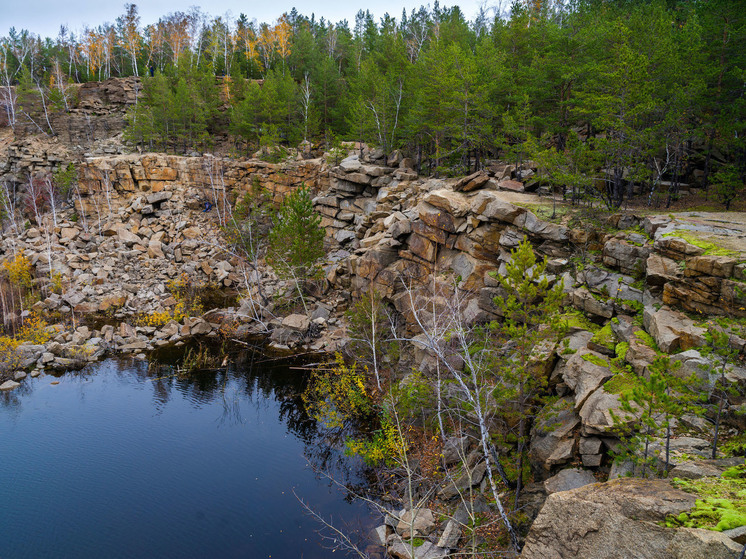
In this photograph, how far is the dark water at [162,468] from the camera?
576 inches

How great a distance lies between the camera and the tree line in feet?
70.3

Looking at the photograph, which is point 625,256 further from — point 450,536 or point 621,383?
point 450,536

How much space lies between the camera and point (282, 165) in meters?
44.1

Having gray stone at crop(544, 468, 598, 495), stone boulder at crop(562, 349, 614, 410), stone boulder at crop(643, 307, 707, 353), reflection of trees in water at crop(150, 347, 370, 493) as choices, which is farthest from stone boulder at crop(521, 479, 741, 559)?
reflection of trees in water at crop(150, 347, 370, 493)

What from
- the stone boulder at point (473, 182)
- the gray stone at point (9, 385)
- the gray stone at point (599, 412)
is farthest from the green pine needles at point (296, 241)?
the gray stone at point (599, 412)

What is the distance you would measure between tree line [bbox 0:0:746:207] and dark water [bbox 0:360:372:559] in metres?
17.7

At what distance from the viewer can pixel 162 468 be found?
Answer: 17.9m

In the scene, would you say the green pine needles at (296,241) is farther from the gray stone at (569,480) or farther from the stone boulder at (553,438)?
the gray stone at (569,480)

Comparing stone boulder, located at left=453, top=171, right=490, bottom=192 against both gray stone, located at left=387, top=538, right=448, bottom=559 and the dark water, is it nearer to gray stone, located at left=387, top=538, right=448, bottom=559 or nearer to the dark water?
the dark water

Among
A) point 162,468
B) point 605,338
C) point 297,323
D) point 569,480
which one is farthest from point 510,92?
point 162,468

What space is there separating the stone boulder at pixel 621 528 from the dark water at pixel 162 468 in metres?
9.82

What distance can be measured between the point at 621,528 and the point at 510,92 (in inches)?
1273

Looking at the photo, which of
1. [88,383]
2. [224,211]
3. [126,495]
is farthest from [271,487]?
[224,211]

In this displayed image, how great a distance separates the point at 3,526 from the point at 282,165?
1397 inches
